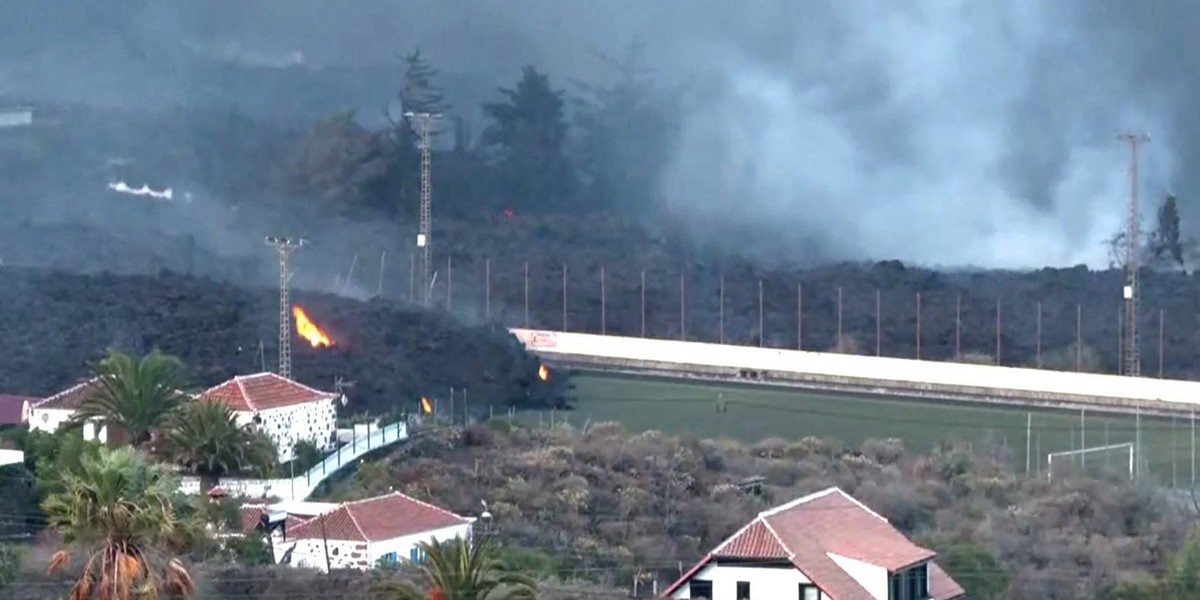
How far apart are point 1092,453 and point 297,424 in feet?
38.5

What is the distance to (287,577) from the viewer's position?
113 ft

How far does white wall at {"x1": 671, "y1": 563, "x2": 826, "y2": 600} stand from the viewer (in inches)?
1348

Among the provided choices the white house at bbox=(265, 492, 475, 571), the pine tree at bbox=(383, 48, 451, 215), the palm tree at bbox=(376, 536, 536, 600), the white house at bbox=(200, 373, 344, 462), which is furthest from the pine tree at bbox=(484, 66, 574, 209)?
the palm tree at bbox=(376, 536, 536, 600)

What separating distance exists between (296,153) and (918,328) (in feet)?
40.0

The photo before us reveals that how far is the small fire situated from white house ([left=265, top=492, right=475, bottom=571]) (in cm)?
1504

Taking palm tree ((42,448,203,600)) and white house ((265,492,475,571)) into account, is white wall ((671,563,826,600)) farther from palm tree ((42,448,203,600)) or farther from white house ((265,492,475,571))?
palm tree ((42,448,203,600))

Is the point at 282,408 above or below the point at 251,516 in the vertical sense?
above

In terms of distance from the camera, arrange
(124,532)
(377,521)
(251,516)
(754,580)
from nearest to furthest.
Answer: (124,532) < (754,580) < (377,521) < (251,516)

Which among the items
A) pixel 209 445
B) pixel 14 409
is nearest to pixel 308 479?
pixel 209 445

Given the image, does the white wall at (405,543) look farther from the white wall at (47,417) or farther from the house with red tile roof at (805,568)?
the white wall at (47,417)

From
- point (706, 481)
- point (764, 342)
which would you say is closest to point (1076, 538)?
point (706, 481)

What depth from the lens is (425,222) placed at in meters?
58.4

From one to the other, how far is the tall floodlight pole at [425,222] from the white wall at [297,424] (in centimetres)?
1057

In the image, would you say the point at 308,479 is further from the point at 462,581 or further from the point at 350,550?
the point at 462,581
